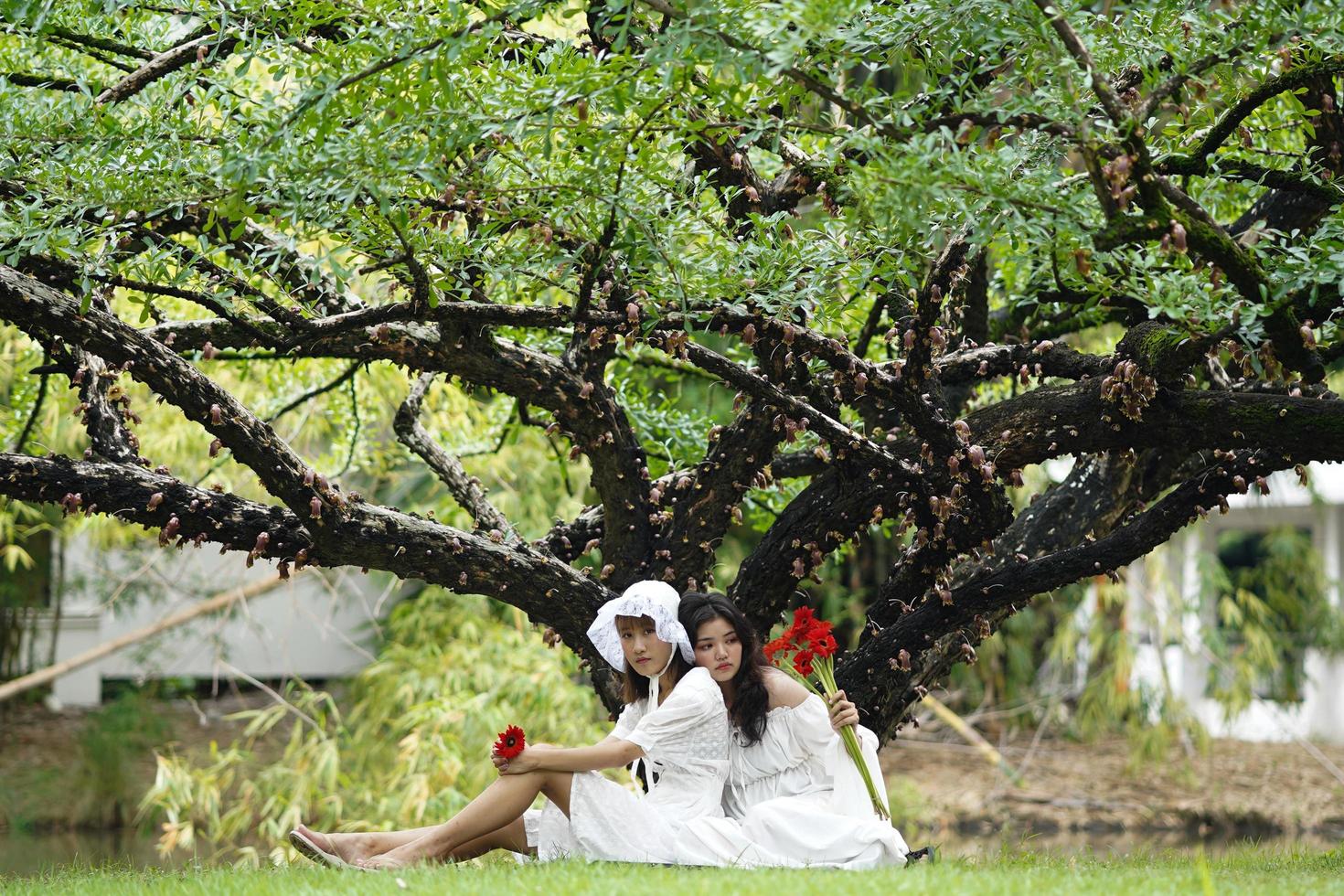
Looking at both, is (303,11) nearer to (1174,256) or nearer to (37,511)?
(1174,256)

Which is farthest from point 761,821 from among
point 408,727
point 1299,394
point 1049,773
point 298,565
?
point 1049,773

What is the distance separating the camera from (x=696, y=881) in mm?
3771

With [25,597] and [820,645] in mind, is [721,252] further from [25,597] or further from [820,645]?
[25,597]

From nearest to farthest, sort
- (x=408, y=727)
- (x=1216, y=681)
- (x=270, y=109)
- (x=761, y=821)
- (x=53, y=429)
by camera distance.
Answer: (x=270, y=109) → (x=761, y=821) → (x=53, y=429) → (x=408, y=727) → (x=1216, y=681)

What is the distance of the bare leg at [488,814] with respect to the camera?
449 cm

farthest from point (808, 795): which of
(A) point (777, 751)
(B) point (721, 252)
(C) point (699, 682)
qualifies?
(B) point (721, 252)

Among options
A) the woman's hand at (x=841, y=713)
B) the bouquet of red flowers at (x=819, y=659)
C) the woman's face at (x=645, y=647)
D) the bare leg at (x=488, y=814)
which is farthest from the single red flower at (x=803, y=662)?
the bare leg at (x=488, y=814)

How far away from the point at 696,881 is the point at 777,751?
0.94 meters

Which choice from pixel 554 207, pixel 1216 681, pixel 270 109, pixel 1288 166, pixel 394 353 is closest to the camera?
pixel 270 109

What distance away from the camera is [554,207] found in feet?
13.5

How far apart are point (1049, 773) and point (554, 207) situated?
10428 mm

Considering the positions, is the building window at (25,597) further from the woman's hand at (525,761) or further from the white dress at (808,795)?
the white dress at (808,795)

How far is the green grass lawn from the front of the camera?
3707mm

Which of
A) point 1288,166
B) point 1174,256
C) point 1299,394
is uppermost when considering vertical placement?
point 1288,166
